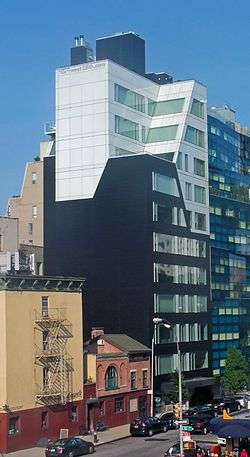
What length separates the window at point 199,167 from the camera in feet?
311

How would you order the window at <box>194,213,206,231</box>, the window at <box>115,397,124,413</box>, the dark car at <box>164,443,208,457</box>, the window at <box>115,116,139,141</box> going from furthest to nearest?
the window at <box>194,213,206,231</box>
the window at <box>115,116,139,141</box>
the window at <box>115,397,124,413</box>
the dark car at <box>164,443,208,457</box>

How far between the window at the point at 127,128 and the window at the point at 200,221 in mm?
11200

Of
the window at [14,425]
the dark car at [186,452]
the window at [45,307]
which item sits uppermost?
the window at [45,307]

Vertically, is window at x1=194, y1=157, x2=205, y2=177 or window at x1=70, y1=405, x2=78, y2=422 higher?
window at x1=194, y1=157, x2=205, y2=177

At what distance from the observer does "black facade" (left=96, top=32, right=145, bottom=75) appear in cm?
9744

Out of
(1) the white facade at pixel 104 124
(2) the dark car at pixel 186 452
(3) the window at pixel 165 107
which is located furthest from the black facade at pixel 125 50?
(2) the dark car at pixel 186 452

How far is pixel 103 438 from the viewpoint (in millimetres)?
63156

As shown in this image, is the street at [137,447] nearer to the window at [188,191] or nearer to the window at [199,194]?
the window at [188,191]

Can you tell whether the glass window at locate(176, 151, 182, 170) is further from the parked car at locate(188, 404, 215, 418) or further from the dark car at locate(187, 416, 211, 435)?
the dark car at locate(187, 416, 211, 435)

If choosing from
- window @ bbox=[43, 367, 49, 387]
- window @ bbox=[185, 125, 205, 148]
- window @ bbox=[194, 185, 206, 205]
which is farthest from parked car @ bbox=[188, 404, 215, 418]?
window @ bbox=[185, 125, 205, 148]

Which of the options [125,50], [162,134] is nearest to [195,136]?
[162,134]

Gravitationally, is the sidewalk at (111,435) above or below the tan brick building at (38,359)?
below

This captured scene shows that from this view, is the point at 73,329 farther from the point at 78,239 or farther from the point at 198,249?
the point at 198,249

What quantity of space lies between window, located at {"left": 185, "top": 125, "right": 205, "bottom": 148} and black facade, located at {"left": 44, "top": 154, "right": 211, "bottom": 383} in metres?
6.07
